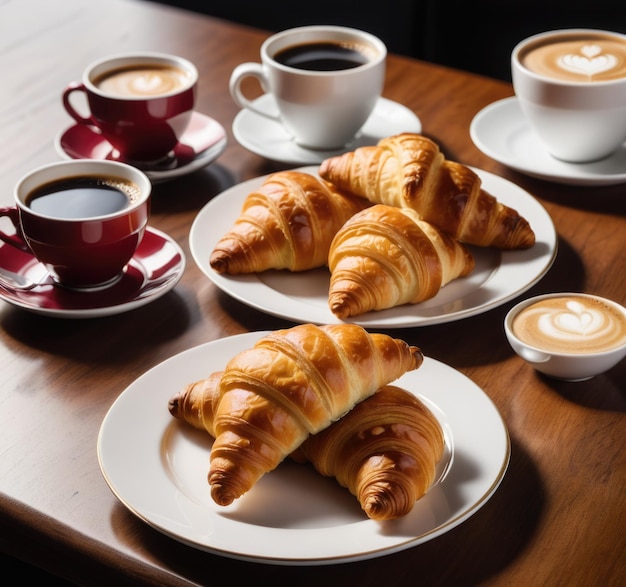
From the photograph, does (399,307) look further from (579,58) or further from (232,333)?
(579,58)

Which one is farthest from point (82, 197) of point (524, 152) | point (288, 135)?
A: point (524, 152)

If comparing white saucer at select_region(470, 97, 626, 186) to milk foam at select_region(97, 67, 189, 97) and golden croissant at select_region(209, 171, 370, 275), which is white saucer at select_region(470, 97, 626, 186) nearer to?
golden croissant at select_region(209, 171, 370, 275)

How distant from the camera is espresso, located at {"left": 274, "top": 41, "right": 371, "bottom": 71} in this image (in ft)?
5.32

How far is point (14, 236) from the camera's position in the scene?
1.27 metres

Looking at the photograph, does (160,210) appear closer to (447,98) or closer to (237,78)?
(237,78)

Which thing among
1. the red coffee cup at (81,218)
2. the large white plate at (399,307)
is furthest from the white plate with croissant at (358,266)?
the red coffee cup at (81,218)

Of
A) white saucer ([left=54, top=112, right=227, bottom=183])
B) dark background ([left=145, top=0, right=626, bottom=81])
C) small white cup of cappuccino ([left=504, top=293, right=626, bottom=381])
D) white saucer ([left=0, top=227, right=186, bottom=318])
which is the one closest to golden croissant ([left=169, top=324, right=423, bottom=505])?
small white cup of cappuccino ([left=504, top=293, right=626, bottom=381])

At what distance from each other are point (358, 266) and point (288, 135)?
56cm

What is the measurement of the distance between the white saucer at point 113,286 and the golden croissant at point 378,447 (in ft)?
0.95

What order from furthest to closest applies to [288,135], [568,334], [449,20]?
[449,20] < [288,135] < [568,334]

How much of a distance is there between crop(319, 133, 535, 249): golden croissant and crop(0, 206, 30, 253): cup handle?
44 centimetres

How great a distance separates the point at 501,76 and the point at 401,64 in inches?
42.5

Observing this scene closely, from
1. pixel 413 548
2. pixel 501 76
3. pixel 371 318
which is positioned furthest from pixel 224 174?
pixel 501 76

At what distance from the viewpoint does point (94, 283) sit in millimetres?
1246
